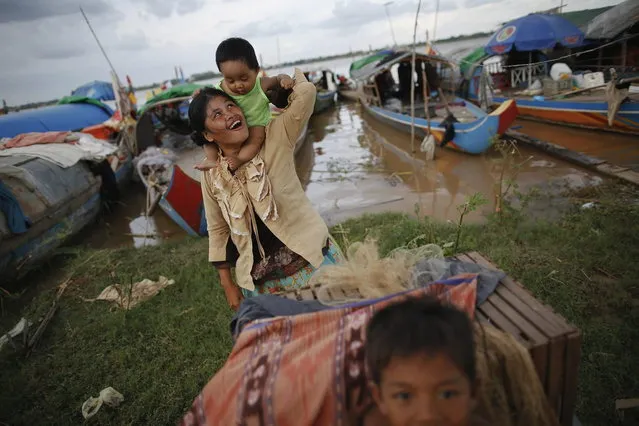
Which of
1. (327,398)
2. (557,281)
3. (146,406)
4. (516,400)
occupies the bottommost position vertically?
(146,406)

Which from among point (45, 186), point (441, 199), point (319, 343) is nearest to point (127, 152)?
point (45, 186)

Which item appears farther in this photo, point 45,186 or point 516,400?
point 45,186

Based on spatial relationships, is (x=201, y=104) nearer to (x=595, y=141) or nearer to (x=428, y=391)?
(x=428, y=391)

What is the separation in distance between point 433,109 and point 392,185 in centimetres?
563

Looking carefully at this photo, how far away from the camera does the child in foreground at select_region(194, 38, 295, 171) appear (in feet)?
5.93

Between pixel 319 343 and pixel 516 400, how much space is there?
0.71m

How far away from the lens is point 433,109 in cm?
1271

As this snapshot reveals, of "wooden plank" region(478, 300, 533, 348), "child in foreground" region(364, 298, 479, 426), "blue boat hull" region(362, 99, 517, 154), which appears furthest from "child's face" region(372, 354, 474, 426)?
"blue boat hull" region(362, 99, 517, 154)

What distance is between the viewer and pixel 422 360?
1.07 meters

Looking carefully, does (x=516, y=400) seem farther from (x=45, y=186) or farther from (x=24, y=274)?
(x=45, y=186)

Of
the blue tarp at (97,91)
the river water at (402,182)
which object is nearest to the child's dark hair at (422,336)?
the river water at (402,182)

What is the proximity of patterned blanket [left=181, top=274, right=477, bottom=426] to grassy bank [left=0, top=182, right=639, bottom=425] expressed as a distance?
6.26ft

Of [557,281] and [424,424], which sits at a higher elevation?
[424,424]

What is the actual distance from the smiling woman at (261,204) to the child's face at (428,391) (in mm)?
1043
